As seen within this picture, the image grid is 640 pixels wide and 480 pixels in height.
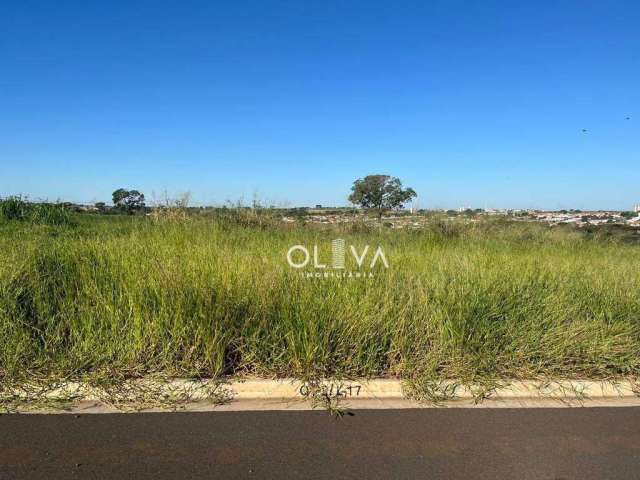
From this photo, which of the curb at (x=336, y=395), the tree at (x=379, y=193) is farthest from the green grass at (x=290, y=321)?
the tree at (x=379, y=193)

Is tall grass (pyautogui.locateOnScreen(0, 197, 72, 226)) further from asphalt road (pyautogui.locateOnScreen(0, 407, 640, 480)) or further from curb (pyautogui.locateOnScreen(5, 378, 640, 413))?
asphalt road (pyautogui.locateOnScreen(0, 407, 640, 480))

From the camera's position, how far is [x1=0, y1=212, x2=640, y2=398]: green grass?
3543 millimetres

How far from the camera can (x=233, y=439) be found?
8.95ft

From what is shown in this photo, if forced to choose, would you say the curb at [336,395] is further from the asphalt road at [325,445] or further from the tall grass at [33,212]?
the tall grass at [33,212]

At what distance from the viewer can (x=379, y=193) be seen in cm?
1673

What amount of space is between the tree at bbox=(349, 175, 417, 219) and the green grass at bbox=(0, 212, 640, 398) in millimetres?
10894

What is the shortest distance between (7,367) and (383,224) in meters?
10.6

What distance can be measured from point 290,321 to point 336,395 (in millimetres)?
830

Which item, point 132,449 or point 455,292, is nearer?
point 132,449

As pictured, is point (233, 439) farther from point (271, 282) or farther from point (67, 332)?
point (67, 332)

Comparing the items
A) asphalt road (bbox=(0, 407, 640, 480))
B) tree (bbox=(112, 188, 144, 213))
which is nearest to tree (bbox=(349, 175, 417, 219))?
tree (bbox=(112, 188, 144, 213))

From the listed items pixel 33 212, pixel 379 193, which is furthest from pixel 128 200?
pixel 379 193

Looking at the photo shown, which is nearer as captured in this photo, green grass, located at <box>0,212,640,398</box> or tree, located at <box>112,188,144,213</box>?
green grass, located at <box>0,212,640,398</box>

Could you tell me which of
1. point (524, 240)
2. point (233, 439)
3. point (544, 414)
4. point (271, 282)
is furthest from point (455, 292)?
point (524, 240)
